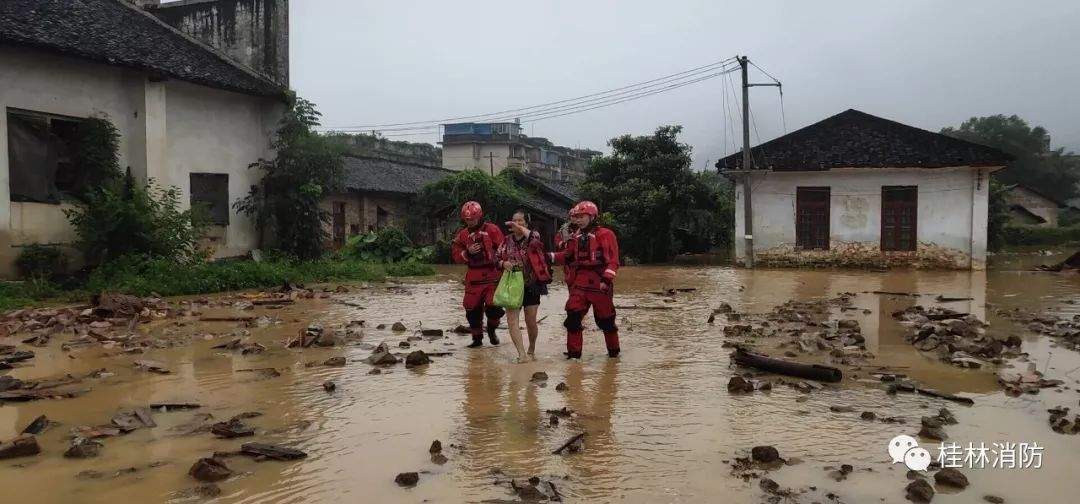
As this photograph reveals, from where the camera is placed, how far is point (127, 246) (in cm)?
1491

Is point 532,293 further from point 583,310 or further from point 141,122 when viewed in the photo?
point 141,122

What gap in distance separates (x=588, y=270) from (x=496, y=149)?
47.5 meters

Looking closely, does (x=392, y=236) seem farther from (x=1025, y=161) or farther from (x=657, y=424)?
(x=1025, y=161)

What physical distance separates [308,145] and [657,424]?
15.9 m

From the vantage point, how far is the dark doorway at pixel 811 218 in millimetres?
25984

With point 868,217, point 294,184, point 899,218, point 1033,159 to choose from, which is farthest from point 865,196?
point 1033,159

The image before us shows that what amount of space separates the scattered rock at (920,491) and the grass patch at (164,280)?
12.7m

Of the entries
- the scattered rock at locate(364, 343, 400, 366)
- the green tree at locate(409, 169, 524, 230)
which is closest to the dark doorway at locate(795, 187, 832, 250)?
the green tree at locate(409, 169, 524, 230)

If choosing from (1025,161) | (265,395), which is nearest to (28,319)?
(265,395)

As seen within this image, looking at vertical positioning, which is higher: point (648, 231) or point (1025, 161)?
point (1025, 161)

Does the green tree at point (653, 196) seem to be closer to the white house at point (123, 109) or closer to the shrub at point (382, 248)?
the shrub at point (382, 248)

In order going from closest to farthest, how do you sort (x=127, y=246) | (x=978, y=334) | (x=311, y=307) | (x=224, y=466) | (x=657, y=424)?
1. (x=224, y=466)
2. (x=657, y=424)
3. (x=978, y=334)
4. (x=311, y=307)
5. (x=127, y=246)

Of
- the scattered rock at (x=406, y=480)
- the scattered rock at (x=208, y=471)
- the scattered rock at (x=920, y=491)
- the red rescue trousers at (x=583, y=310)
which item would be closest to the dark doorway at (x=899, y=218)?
the red rescue trousers at (x=583, y=310)

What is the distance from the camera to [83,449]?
464 cm
